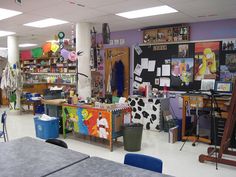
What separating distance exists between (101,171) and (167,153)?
10.1ft

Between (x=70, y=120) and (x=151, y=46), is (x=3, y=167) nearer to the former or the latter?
(x=70, y=120)

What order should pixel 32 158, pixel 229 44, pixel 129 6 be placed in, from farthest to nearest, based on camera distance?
pixel 229 44 → pixel 129 6 → pixel 32 158

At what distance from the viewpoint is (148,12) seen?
5.00 m

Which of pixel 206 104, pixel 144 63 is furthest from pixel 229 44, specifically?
pixel 144 63

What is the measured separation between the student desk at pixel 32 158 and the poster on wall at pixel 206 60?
4771 millimetres

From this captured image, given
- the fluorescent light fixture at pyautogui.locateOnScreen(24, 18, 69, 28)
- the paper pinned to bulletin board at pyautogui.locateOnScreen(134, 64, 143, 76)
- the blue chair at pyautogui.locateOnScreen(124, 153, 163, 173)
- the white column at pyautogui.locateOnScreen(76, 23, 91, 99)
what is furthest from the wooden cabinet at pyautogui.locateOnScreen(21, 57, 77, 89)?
the blue chair at pyautogui.locateOnScreen(124, 153, 163, 173)

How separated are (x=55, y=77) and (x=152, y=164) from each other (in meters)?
9.73

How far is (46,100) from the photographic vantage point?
5973mm

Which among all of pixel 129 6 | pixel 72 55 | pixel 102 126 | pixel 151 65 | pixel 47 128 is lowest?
pixel 47 128

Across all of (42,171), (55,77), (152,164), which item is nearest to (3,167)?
(42,171)

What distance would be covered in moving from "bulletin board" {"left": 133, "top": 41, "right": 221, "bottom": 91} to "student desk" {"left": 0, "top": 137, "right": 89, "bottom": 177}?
188 inches

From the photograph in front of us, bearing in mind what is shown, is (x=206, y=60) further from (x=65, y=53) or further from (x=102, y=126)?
(x=65, y=53)

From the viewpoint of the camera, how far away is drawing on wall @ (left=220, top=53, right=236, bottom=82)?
219 inches

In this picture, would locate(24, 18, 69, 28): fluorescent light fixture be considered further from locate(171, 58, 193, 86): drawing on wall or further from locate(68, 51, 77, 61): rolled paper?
locate(171, 58, 193, 86): drawing on wall
